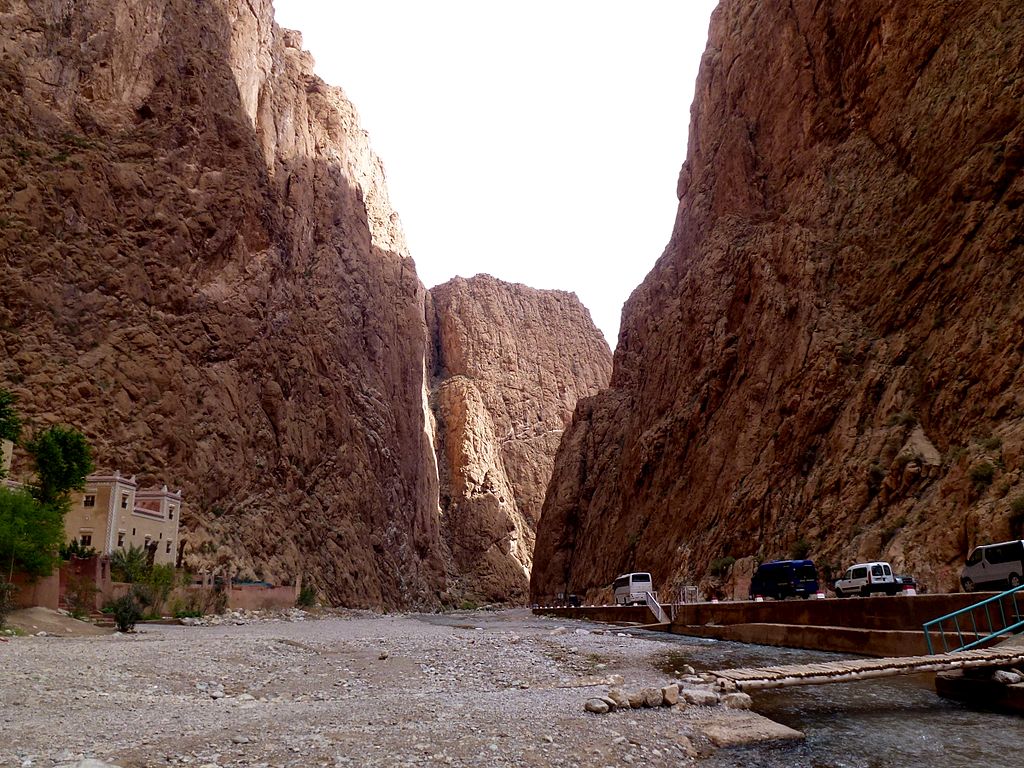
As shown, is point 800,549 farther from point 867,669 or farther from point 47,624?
point 47,624

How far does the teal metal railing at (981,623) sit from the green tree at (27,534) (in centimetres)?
2661

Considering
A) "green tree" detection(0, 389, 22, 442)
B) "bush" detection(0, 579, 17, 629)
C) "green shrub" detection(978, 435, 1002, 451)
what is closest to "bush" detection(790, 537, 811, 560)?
"green shrub" detection(978, 435, 1002, 451)

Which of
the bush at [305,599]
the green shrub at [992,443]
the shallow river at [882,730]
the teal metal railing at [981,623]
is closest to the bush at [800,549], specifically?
the green shrub at [992,443]

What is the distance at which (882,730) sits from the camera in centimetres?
942

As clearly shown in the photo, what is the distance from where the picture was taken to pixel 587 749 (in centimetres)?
780

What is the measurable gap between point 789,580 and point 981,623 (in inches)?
529

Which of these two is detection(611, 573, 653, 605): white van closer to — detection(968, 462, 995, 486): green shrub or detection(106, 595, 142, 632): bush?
detection(968, 462, 995, 486): green shrub

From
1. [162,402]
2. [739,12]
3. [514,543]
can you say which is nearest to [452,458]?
[514,543]

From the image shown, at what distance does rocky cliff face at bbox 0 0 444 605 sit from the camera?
5312 cm

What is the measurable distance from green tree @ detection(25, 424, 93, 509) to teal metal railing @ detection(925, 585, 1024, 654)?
34768 mm

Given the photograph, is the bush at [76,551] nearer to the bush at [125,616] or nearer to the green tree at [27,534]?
the green tree at [27,534]

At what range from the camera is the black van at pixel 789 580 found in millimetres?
27797

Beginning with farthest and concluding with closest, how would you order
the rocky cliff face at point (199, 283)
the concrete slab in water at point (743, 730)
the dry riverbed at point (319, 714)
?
the rocky cliff face at point (199, 283), the concrete slab in water at point (743, 730), the dry riverbed at point (319, 714)

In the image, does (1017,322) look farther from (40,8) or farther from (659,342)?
(40,8)
